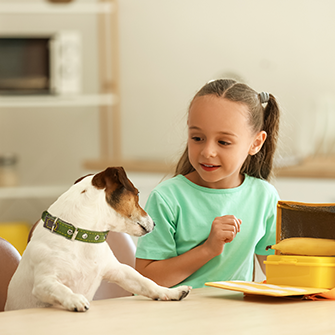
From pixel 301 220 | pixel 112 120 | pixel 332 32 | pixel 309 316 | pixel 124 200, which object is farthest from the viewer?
pixel 112 120

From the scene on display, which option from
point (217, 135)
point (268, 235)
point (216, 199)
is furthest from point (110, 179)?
point (268, 235)

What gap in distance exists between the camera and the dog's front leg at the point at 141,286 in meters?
0.83

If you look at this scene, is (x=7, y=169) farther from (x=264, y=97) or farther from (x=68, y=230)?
(x=68, y=230)

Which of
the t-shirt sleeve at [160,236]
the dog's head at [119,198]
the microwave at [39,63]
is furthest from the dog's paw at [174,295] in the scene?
the microwave at [39,63]

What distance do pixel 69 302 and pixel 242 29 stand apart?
107 inches

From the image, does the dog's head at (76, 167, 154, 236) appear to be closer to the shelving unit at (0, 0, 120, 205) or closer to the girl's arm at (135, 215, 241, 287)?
the girl's arm at (135, 215, 241, 287)

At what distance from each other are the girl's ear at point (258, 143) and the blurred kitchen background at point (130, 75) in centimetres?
151

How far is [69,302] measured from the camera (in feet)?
2.38

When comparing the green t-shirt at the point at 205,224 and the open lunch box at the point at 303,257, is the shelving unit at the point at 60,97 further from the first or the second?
the open lunch box at the point at 303,257

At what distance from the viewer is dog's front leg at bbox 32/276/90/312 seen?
73 cm

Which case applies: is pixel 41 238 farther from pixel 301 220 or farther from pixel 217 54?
pixel 217 54

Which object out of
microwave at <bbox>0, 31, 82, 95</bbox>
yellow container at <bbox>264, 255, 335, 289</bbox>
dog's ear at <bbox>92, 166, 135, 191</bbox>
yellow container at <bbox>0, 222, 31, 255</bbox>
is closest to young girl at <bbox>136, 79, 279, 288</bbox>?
yellow container at <bbox>264, 255, 335, 289</bbox>

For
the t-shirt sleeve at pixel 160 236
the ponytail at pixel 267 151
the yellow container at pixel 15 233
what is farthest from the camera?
the yellow container at pixel 15 233

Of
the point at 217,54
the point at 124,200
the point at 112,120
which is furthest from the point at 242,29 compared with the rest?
the point at 124,200
